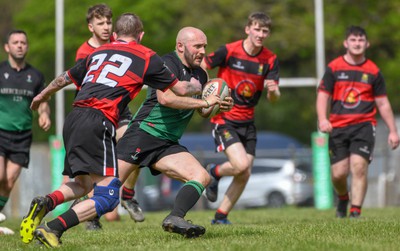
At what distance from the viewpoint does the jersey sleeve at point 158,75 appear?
25.0ft

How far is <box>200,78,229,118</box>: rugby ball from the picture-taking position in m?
8.23

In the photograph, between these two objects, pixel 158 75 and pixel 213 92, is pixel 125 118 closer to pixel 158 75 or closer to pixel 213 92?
pixel 213 92

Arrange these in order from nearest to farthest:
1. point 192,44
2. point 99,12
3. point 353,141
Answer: point 192,44, point 99,12, point 353,141

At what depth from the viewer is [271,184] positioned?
94.1 ft

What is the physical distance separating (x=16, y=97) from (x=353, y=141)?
435 cm

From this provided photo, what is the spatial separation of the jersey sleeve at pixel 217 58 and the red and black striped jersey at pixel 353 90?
5.12 ft

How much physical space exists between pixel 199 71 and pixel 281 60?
87.3 feet

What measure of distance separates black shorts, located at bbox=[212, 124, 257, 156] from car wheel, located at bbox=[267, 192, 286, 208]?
16.6 m

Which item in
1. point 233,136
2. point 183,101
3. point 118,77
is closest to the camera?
point 118,77

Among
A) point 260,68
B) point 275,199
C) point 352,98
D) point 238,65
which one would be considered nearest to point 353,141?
point 352,98

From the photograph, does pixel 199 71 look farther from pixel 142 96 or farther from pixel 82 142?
pixel 142 96

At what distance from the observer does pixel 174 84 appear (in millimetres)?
7746

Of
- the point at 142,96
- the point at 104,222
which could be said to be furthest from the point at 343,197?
the point at 142,96

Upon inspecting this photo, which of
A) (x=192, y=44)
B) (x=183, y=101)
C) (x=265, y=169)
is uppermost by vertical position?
(x=192, y=44)
